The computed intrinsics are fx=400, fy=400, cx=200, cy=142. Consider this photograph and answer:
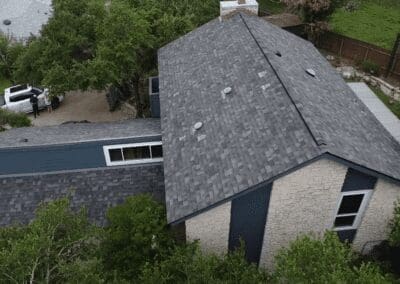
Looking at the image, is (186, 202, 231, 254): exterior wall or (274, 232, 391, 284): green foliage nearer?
(274, 232, 391, 284): green foliage

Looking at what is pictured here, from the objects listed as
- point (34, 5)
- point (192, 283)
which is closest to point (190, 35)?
point (192, 283)

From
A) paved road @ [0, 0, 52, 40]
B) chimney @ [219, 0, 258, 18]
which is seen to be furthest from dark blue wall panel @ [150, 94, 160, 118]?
paved road @ [0, 0, 52, 40]

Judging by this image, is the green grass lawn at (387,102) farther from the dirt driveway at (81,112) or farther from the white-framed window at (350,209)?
the dirt driveway at (81,112)

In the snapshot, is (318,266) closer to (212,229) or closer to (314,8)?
(212,229)

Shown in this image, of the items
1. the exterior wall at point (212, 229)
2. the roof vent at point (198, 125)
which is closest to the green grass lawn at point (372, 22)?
the roof vent at point (198, 125)

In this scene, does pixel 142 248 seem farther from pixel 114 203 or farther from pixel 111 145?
pixel 111 145

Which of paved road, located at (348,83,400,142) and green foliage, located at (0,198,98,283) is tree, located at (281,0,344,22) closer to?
paved road, located at (348,83,400,142)
